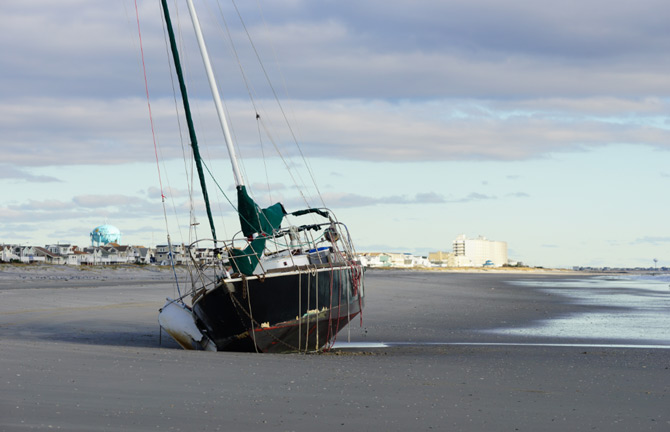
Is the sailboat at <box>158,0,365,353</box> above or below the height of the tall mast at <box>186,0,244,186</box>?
below

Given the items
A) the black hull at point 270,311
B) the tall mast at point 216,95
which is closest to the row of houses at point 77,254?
the tall mast at point 216,95

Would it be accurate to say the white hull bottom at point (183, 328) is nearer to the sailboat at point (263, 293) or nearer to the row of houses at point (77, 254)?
the sailboat at point (263, 293)

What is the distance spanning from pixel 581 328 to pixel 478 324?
3148mm

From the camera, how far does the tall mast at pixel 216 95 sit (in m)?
19.0

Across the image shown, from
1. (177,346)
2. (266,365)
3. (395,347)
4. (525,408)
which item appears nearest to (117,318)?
(177,346)

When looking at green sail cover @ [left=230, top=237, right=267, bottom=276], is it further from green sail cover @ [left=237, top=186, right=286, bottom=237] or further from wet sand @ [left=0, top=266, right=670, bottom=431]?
wet sand @ [left=0, top=266, right=670, bottom=431]

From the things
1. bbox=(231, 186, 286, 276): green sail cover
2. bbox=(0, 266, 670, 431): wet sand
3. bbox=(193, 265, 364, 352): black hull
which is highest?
bbox=(231, 186, 286, 276): green sail cover

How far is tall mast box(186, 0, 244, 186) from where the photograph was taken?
19.0 meters

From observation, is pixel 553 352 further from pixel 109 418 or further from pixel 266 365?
pixel 109 418

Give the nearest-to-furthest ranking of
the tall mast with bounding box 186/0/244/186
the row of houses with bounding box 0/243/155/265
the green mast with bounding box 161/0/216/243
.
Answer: the tall mast with bounding box 186/0/244/186, the green mast with bounding box 161/0/216/243, the row of houses with bounding box 0/243/155/265

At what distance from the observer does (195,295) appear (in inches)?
683

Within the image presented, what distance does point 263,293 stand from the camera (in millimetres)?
16297

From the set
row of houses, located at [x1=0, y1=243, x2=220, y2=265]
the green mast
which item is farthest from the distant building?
the green mast

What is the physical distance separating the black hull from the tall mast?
3110 millimetres
